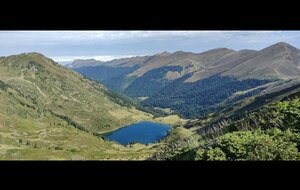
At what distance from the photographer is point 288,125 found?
48.1 ft
